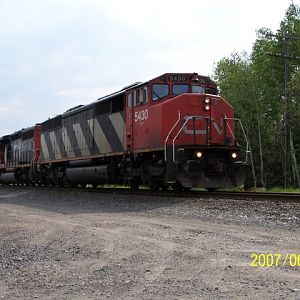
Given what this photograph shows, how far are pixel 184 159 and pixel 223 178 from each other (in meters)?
1.49

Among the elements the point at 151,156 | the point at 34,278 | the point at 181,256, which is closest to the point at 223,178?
the point at 151,156

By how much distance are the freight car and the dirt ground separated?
3.72 metres

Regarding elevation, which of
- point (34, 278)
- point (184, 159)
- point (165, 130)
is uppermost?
point (165, 130)

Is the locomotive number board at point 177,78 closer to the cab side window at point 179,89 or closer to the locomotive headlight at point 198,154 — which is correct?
the cab side window at point 179,89

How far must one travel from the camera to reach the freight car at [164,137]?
547 inches

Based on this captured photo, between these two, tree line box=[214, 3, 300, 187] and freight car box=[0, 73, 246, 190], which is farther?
tree line box=[214, 3, 300, 187]

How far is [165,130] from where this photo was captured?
1422 centimetres

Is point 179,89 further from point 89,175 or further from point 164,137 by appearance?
point 89,175

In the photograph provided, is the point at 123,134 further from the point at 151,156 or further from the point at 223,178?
the point at 223,178
